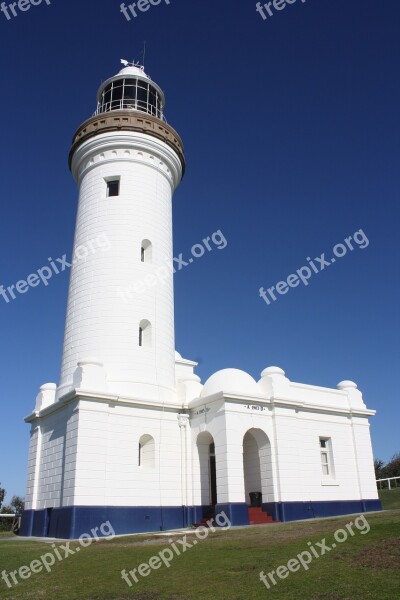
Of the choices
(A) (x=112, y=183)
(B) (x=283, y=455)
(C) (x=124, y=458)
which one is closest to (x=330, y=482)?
(B) (x=283, y=455)

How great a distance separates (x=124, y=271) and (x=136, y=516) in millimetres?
9765

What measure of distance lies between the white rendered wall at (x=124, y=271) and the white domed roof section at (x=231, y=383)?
1.77 m

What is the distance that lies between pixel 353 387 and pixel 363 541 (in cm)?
1531

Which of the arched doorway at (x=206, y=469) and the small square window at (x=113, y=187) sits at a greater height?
the small square window at (x=113, y=187)

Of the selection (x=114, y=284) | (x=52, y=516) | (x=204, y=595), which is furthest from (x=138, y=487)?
(x=204, y=595)

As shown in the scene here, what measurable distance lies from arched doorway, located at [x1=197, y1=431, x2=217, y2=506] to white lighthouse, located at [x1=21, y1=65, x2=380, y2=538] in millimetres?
63

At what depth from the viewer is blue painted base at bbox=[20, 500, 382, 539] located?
17.4 metres

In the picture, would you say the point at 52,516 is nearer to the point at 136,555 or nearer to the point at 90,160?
the point at 136,555

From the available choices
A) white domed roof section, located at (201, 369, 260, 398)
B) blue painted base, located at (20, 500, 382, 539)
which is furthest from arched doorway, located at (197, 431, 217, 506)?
white domed roof section, located at (201, 369, 260, 398)

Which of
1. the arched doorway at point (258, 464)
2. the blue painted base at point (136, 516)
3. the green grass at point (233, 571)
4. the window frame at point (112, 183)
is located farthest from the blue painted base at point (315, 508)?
the window frame at point (112, 183)

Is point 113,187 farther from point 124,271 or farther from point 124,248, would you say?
point 124,271

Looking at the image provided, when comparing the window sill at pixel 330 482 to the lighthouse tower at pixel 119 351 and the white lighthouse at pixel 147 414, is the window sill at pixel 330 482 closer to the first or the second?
the white lighthouse at pixel 147 414

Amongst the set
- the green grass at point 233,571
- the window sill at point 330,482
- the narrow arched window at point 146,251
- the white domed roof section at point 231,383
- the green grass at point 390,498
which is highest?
the narrow arched window at point 146,251

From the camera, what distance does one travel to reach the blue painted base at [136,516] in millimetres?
17359
